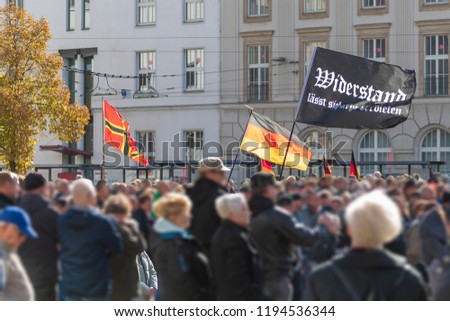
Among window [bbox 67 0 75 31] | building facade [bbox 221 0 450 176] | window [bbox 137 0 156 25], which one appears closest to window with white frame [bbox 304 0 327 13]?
building facade [bbox 221 0 450 176]

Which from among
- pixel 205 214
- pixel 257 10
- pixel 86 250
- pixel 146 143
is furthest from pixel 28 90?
pixel 86 250

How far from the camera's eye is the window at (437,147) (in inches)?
1855

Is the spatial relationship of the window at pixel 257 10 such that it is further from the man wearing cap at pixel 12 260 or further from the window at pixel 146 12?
the man wearing cap at pixel 12 260

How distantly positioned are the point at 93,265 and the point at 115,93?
145ft

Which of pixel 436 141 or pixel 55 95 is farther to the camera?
pixel 436 141

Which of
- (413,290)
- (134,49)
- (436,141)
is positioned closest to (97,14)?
(134,49)

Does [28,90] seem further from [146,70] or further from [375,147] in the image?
[375,147]

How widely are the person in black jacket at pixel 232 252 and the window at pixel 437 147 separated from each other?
37.7 m

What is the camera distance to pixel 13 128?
43.6 metres

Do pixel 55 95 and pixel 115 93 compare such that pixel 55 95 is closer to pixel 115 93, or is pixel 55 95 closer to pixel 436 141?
pixel 115 93

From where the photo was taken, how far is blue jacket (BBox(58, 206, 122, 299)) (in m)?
10.1

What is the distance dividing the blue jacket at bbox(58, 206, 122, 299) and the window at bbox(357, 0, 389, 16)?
131ft

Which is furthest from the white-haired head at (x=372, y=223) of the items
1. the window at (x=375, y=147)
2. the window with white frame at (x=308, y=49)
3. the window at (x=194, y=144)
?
the window at (x=194, y=144)

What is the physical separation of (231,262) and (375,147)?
1533 inches
